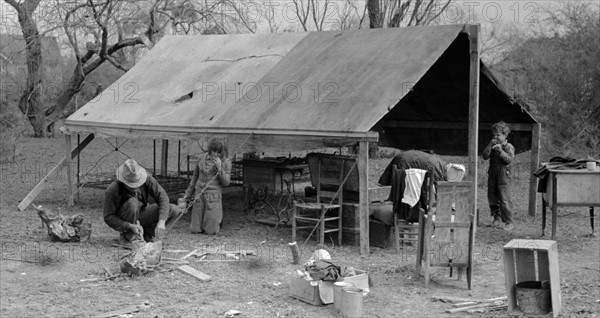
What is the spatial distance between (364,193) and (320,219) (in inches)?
31.4

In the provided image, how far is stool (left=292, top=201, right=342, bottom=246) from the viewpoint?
987cm

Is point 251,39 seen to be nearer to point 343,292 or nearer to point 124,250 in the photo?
point 124,250

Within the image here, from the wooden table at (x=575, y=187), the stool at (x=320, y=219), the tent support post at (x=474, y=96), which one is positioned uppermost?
the tent support post at (x=474, y=96)

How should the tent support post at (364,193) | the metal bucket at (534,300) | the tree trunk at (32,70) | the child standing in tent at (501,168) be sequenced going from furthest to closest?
the tree trunk at (32,70), the child standing in tent at (501,168), the tent support post at (364,193), the metal bucket at (534,300)

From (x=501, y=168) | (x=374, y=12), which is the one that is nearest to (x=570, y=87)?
(x=374, y=12)

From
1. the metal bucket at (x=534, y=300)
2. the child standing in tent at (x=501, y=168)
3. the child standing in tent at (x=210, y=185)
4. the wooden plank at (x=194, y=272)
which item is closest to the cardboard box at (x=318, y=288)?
the wooden plank at (x=194, y=272)

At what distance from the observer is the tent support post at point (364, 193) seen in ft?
30.8

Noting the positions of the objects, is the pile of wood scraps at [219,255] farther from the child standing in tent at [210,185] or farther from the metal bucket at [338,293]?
the metal bucket at [338,293]

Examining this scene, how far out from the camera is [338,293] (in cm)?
687

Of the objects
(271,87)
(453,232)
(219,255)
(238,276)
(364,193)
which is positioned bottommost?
(238,276)

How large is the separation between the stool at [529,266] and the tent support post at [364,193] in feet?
8.37

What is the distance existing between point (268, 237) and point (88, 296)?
3.79 m

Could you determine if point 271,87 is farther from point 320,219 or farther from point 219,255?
point 219,255

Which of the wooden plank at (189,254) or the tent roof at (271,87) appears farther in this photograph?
the tent roof at (271,87)
